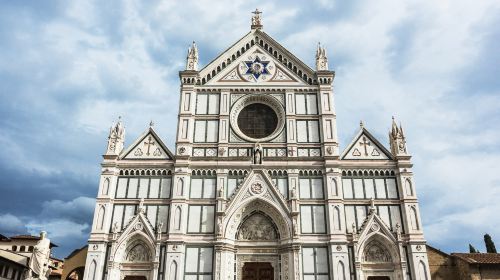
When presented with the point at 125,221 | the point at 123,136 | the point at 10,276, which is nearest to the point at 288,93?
the point at 123,136

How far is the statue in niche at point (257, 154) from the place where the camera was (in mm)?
26875

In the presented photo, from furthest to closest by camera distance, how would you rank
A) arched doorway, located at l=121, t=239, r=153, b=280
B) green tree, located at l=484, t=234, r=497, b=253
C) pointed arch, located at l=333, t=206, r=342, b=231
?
1. green tree, located at l=484, t=234, r=497, b=253
2. pointed arch, located at l=333, t=206, r=342, b=231
3. arched doorway, located at l=121, t=239, r=153, b=280

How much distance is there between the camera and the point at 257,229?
2605 centimetres

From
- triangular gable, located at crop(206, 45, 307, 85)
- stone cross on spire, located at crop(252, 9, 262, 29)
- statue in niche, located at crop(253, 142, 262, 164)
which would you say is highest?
stone cross on spire, located at crop(252, 9, 262, 29)

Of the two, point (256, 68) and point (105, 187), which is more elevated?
point (256, 68)

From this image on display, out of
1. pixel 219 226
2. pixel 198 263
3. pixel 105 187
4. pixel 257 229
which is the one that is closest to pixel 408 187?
pixel 257 229

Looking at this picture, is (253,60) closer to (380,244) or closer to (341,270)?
(380,244)

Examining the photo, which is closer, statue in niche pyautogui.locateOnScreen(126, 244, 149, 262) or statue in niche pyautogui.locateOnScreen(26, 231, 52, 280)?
statue in niche pyautogui.locateOnScreen(26, 231, 52, 280)

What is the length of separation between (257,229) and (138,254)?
24.3 ft

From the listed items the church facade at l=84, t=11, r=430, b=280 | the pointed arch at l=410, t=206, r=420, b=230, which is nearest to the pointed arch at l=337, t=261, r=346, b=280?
the church facade at l=84, t=11, r=430, b=280

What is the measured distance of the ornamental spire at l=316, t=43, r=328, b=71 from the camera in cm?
2986

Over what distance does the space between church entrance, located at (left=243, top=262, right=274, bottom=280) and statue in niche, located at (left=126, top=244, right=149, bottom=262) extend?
237 inches

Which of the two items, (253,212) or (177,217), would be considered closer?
(177,217)

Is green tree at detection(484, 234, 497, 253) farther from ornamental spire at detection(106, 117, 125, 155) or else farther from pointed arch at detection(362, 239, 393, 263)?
ornamental spire at detection(106, 117, 125, 155)
